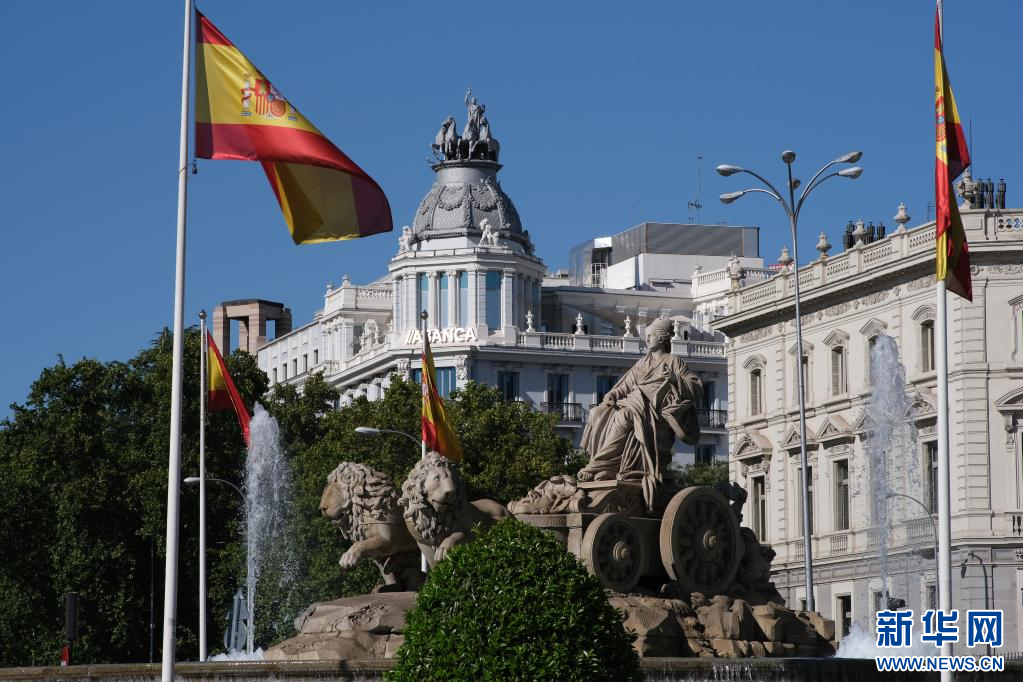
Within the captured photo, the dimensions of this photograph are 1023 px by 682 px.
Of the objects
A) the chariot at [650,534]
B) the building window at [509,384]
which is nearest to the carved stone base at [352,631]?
the chariot at [650,534]

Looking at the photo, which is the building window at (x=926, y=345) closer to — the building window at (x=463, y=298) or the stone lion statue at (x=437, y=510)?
the stone lion statue at (x=437, y=510)

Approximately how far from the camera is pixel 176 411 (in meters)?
23.0

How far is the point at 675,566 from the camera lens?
86.6ft

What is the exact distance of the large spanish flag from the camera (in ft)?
76.3

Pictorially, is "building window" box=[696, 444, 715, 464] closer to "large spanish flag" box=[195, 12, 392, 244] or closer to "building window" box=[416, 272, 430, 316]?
"building window" box=[416, 272, 430, 316]

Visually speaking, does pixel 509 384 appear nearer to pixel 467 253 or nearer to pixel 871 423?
pixel 467 253

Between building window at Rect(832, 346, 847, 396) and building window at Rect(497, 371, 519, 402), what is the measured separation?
39.1 meters

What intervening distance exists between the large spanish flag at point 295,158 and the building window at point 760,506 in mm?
50340

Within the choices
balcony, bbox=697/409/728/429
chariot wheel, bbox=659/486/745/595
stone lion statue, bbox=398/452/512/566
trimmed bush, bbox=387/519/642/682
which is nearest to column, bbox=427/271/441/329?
balcony, bbox=697/409/728/429

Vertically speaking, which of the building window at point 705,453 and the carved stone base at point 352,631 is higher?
the building window at point 705,453

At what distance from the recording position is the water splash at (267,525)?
58031mm

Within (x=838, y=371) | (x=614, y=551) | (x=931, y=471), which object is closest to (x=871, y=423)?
(x=838, y=371)

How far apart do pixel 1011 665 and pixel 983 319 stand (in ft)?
123

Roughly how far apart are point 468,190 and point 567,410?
1187 cm
